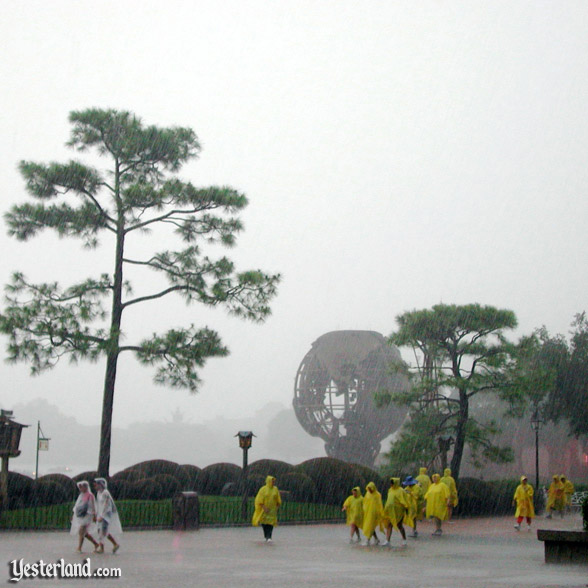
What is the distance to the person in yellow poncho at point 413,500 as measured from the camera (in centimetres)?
1955

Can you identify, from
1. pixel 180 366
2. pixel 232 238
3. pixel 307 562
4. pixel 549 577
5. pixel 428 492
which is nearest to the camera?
pixel 549 577

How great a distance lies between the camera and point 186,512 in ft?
69.0

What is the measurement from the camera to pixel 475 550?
55.6 feet

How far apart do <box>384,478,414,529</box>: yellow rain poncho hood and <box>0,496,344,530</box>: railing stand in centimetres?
602

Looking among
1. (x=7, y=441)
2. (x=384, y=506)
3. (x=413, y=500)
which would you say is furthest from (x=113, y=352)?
(x=384, y=506)

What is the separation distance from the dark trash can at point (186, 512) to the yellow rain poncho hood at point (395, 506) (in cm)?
522

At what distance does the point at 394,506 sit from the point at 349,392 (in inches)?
1182

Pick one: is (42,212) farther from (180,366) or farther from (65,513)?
(65,513)

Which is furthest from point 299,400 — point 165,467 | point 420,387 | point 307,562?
point 307,562

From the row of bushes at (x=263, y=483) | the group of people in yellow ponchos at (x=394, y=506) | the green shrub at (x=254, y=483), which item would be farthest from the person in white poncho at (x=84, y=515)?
the green shrub at (x=254, y=483)

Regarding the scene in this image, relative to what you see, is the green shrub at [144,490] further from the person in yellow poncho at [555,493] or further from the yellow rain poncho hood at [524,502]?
the person in yellow poncho at [555,493]

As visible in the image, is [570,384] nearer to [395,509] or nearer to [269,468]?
[269,468]

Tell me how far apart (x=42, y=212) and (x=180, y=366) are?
5.86 meters

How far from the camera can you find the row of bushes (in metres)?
27.6
